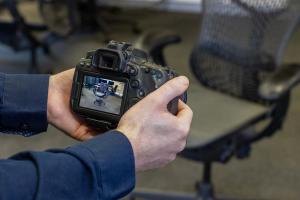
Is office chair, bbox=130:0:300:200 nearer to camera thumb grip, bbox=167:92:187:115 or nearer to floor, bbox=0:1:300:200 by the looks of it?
floor, bbox=0:1:300:200

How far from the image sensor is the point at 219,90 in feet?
5.26

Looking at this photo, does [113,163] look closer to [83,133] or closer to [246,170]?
[83,133]

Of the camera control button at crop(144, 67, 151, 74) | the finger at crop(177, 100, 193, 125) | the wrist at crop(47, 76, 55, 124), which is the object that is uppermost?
the camera control button at crop(144, 67, 151, 74)

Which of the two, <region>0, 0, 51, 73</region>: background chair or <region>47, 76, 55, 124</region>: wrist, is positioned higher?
<region>47, 76, 55, 124</region>: wrist

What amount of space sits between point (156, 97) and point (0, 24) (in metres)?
2.01

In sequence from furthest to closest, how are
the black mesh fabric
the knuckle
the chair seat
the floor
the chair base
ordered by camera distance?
the floor, the chair base, the black mesh fabric, the chair seat, the knuckle

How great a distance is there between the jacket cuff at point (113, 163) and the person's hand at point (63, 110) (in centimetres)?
16

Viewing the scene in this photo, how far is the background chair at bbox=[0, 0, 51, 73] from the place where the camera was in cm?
238

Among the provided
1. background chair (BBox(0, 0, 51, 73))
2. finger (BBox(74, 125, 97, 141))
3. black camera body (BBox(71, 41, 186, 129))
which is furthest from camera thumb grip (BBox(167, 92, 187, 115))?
background chair (BBox(0, 0, 51, 73))

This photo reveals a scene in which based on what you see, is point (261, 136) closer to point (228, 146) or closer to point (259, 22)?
point (228, 146)

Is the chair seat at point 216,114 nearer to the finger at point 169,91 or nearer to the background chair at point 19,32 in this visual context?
the finger at point 169,91

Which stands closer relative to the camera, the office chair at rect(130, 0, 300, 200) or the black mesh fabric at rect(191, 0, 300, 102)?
the office chair at rect(130, 0, 300, 200)

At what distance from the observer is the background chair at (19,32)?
7.79ft

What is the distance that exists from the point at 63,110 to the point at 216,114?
2.13 ft
